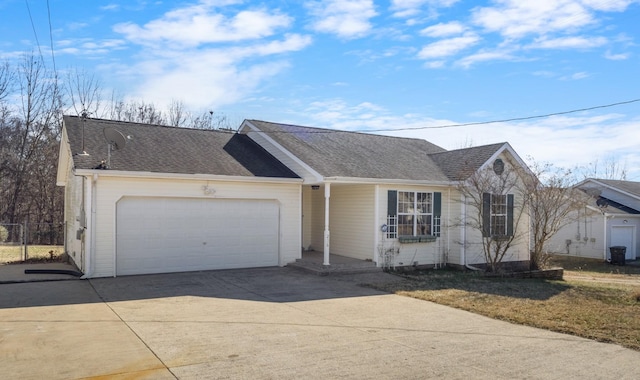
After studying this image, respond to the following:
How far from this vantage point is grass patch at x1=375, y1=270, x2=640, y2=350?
8242 millimetres

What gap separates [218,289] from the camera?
36.8ft

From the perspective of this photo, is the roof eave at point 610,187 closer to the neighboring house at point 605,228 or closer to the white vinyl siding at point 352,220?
the neighboring house at point 605,228

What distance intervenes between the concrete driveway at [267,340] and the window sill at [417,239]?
4.49 m

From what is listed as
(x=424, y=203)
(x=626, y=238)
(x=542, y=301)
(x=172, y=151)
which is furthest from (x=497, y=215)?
(x=626, y=238)

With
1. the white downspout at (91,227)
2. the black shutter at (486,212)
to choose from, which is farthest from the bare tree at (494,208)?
the white downspout at (91,227)

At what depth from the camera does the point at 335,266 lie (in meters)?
14.0

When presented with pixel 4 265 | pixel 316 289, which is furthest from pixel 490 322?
pixel 4 265

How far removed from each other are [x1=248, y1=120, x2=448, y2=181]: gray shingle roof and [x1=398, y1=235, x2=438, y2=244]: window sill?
6.13 feet

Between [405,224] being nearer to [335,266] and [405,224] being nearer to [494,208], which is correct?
[335,266]

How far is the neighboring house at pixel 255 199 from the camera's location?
41.8 feet

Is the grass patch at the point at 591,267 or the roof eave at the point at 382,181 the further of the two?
the grass patch at the point at 591,267

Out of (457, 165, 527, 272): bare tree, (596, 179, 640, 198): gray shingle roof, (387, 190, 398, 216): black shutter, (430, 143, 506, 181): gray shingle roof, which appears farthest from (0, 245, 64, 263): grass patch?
(596, 179, 640, 198): gray shingle roof

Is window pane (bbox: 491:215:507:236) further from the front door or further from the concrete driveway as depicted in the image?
the front door

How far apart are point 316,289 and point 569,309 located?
540 cm
